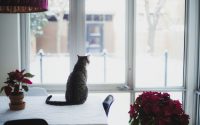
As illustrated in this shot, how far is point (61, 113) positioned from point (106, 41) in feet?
5.38

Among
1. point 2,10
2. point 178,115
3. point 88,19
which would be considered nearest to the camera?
point 178,115

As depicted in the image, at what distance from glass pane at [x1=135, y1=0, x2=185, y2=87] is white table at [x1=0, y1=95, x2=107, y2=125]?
4.20 feet

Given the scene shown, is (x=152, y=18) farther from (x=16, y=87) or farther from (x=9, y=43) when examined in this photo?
(x=16, y=87)

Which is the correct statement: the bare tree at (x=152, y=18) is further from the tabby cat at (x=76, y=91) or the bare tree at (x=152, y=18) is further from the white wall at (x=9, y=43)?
the white wall at (x=9, y=43)

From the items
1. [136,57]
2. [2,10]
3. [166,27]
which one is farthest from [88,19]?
[2,10]

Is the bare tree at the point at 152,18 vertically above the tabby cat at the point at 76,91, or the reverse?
the bare tree at the point at 152,18

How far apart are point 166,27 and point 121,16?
0.61 m

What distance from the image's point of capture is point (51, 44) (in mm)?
3773

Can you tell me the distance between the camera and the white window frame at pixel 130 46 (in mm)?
3662

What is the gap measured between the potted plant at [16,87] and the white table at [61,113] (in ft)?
0.22

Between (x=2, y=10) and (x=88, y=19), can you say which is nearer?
(x=2, y=10)

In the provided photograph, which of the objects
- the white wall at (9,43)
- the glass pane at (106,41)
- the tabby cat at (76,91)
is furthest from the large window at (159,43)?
the white wall at (9,43)

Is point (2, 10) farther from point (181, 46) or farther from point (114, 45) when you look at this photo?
point (181, 46)

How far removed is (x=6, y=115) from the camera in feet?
7.54
